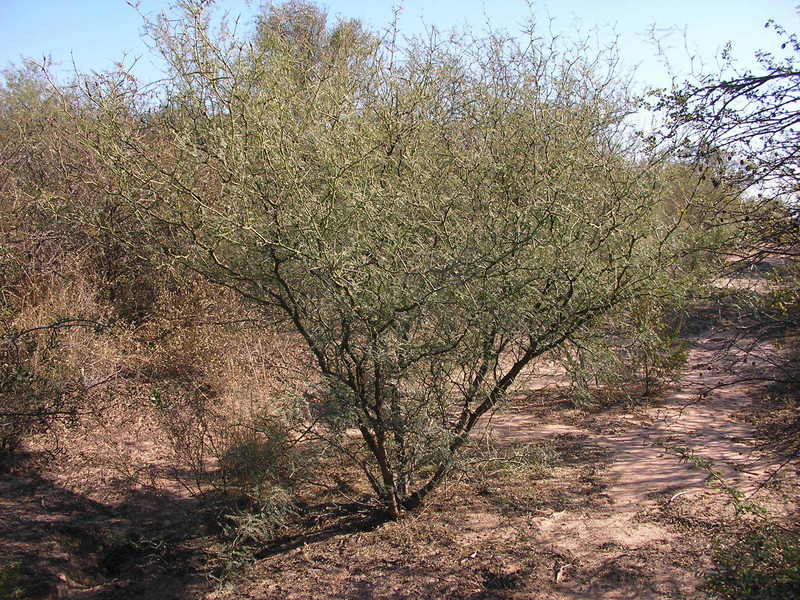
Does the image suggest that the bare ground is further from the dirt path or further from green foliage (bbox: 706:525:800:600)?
green foliage (bbox: 706:525:800:600)

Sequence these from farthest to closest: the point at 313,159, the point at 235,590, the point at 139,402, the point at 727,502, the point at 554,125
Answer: the point at 139,402 → the point at 727,502 → the point at 554,125 → the point at 235,590 → the point at 313,159

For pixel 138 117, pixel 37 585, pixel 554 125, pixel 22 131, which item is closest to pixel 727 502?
pixel 554 125

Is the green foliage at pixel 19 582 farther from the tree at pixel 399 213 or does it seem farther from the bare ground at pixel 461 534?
the tree at pixel 399 213

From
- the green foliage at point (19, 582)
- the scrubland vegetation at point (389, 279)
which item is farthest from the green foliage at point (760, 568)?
the green foliage at point (19, 582)

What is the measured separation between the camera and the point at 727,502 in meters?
4.77

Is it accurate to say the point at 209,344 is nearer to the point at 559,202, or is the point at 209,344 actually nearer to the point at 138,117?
the point at 138,117

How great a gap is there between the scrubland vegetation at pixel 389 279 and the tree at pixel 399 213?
0.07 feet

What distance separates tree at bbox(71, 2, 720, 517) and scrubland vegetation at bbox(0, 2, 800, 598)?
0.02m

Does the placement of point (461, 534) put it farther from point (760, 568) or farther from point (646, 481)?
point (760, 568)

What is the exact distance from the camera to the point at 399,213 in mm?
3854

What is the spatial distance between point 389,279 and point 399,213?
1.72 feet

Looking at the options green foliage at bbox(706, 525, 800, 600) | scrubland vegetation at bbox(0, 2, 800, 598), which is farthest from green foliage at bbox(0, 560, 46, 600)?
green foliage at bbox(706, 525, 800, 600)

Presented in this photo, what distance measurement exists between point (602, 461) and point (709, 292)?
6.70 ft

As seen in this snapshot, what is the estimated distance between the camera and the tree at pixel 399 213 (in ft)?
11.8
